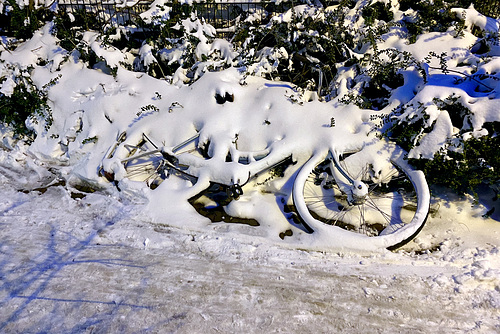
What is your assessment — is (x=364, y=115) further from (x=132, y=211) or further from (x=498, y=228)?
(x=132, y=211)

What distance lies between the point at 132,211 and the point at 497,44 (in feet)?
19.5

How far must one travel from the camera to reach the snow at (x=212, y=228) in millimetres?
2955

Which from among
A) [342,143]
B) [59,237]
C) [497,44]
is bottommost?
[59,237]

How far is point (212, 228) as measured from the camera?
160 inches

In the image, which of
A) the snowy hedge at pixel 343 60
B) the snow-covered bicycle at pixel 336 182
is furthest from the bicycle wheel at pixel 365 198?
the snowy hedge at pixel 343 60

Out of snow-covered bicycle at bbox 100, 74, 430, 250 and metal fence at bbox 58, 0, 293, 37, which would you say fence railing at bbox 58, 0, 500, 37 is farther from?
snow-covered bicycle at bbox 100, 74, 430, 250

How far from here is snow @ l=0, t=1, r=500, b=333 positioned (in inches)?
116

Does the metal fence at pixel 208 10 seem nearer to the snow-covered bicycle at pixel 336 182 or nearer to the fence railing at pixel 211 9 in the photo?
the fence railing at pixel 211 9

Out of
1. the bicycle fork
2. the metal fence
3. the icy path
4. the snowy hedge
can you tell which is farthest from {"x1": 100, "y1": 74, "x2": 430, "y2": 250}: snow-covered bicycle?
the metal fence

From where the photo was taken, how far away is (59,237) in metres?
3.96

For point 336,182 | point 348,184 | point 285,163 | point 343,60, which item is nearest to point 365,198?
point 348,184

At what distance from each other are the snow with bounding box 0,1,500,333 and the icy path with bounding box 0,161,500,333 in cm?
2

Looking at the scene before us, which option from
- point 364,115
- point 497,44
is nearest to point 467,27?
point 497,44

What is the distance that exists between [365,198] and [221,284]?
2.00 metres
